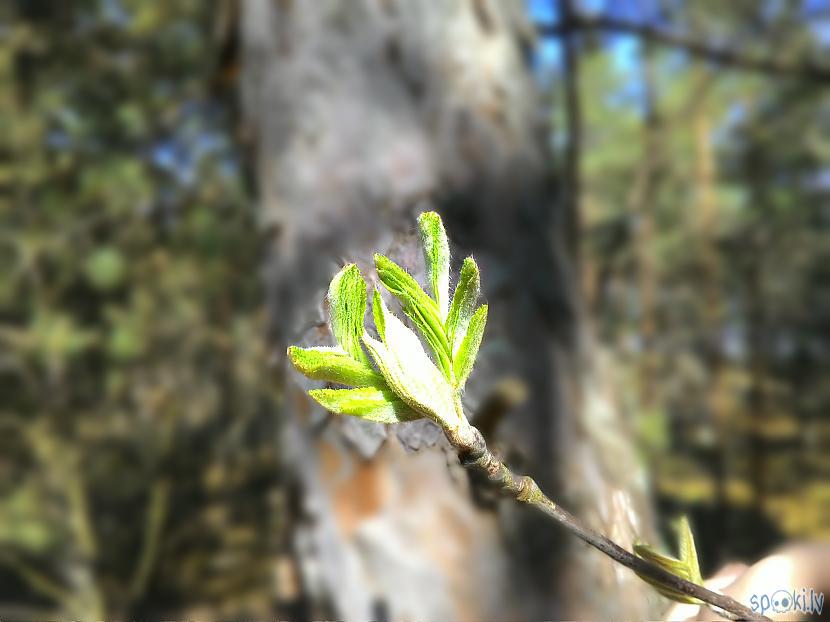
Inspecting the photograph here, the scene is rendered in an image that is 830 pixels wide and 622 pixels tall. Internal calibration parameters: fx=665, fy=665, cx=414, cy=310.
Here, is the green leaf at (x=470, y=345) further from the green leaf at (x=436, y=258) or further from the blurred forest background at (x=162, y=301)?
the blurred forest background at (x=162, y=301)

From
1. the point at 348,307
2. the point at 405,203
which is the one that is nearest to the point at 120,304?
the point at 405,203

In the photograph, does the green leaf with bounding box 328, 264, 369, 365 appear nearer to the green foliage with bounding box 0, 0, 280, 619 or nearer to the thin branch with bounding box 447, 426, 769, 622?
the thin branch with bounding box 447, 426, 769, 622

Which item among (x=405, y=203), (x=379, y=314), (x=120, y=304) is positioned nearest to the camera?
(x=379, y=314)

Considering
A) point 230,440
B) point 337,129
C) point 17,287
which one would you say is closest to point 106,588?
point 230,440

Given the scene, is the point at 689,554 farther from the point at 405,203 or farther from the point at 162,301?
the point at 162,301

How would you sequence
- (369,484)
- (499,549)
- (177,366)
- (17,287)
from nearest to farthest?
(499,549) < (369,484) < (17,287) < (177,366)

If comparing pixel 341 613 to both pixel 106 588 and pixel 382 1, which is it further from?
pixel 106 588
